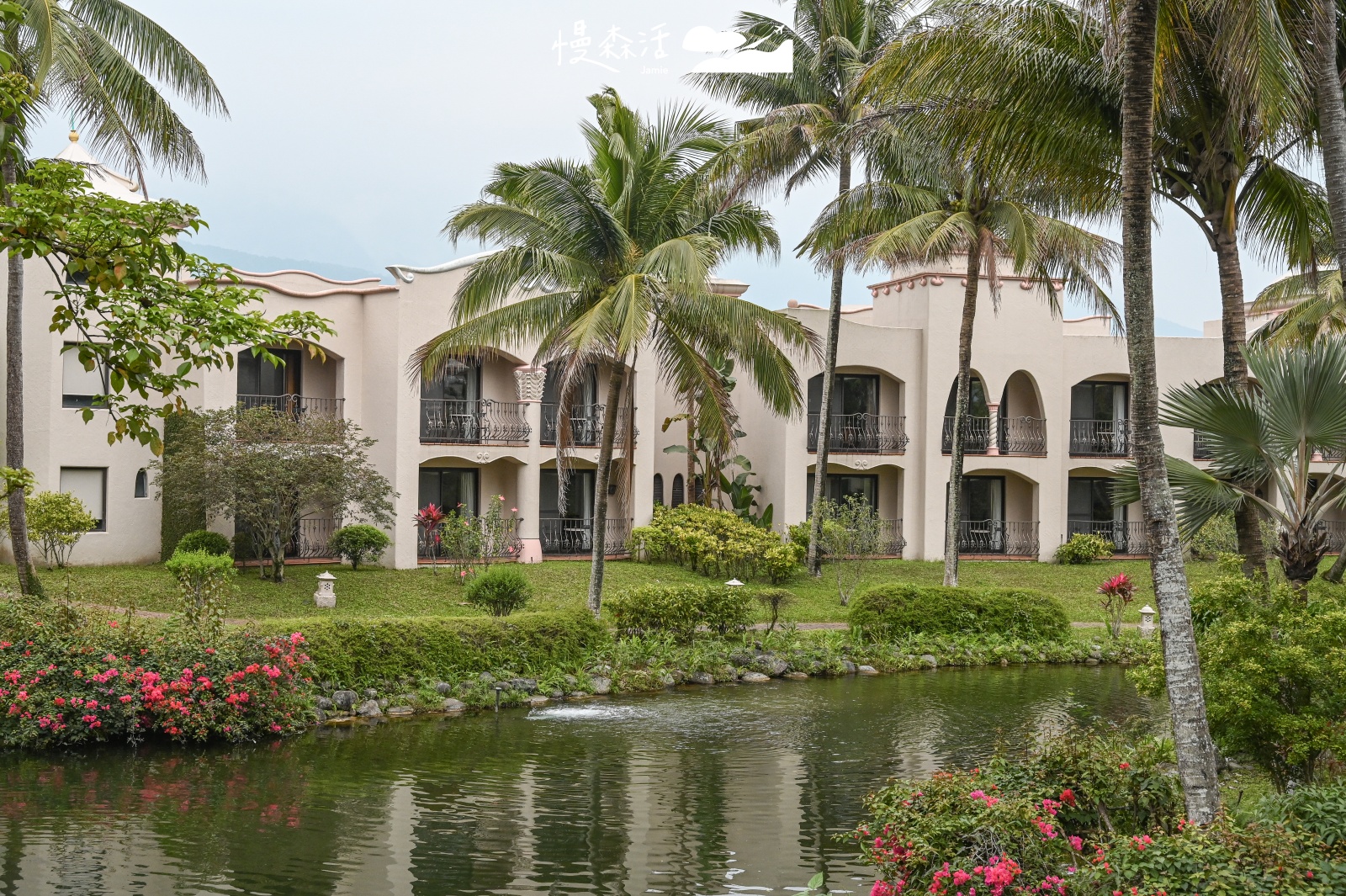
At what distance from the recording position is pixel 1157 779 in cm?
832

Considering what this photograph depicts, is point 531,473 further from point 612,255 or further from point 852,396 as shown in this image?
point 612,255

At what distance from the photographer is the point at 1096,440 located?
3412 centimetres

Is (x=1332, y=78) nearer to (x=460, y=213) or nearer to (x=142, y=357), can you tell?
(x=142, y=357)

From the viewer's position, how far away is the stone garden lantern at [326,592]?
21562mm

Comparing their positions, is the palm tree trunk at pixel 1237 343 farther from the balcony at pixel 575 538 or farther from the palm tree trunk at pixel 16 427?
the balcony at pixel 575 538

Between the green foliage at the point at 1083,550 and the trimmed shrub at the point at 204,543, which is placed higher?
the trimmed shrub at the point at 204,543

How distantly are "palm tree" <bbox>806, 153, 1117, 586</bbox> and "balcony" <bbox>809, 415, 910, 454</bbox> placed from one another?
22.3 ft

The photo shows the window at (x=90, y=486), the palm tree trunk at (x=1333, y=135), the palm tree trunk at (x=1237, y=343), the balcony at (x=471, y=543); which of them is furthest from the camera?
the window at (x=90, y=486)

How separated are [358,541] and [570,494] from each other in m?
6.92

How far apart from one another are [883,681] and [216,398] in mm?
15221

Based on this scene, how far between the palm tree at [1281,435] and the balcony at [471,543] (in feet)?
54.7

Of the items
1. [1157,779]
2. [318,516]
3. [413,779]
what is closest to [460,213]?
[413,779]

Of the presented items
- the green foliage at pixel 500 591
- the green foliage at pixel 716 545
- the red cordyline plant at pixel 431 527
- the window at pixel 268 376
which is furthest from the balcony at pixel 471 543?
the green foliage at pixel 500 591

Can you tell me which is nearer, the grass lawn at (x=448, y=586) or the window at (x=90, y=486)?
the grass lawn at (x=448, y=586)
